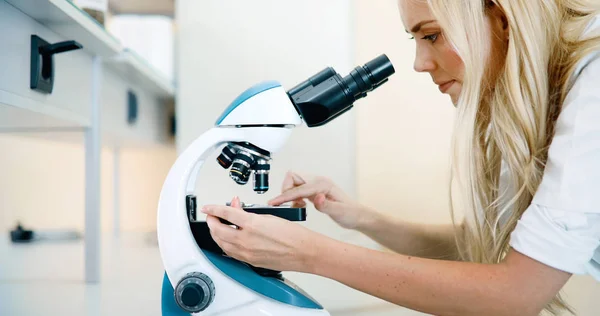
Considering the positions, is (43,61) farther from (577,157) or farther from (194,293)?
(577,157)

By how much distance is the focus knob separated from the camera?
724 millimetres

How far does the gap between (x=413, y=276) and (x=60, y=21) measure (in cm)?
96

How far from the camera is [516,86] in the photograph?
2.60 ft

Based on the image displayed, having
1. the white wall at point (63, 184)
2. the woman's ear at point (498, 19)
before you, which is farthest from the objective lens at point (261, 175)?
the white wall at point (63, 184)

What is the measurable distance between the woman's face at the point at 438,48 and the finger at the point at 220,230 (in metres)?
0.49

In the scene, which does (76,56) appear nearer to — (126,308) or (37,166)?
→ (126,308)

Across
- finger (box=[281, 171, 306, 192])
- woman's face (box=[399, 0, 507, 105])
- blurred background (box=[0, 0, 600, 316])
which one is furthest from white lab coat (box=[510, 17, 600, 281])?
blurred background (box=[0, 0, 600, 316])

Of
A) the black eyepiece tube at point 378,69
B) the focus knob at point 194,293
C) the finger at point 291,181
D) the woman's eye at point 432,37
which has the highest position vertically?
the woman's eye at point 432,37

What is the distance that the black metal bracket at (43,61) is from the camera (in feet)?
3.44

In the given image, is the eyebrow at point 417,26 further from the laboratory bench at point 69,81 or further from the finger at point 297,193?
the laboratory bench at point 69,81

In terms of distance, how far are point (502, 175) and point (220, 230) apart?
1.93ft

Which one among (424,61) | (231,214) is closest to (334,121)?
(424,61)

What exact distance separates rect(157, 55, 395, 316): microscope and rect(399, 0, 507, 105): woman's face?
0.17 meters

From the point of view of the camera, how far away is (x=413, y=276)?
70 cm
